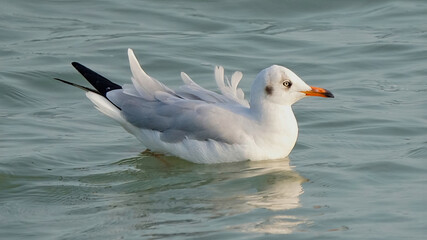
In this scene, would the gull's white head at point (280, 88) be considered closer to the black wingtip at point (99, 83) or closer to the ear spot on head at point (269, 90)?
the ear spot on head at point (269, 90)

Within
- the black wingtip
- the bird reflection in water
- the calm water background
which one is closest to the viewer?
the bird reflection in water

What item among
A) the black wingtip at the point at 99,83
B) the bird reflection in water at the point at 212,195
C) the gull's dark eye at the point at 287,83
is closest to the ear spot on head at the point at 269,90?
the gull's dark eye at the point at 287,83

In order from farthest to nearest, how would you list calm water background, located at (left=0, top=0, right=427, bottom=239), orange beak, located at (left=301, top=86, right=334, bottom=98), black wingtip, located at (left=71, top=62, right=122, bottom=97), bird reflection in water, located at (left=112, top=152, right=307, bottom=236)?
black wingtip, located at (left=71, top=62, right=122, bottom=97) → orange beak, located at (left=301, top=86, right=334, bottom=98) → calm water background, located at (left=0, top=0, right=427, bottom=239) → bird reflection in water, located at (left=112, top=152, right=307, bottom=236)

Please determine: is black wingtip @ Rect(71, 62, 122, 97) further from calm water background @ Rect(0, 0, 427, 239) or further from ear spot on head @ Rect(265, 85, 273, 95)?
ear spot on head @ Rect(265, 85, 273, 95)

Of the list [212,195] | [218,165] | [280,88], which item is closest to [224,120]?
[218,165]

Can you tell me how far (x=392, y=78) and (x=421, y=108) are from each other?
1.45m

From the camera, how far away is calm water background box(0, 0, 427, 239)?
699cm

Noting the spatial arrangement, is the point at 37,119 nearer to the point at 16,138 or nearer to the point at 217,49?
the point at 16,138

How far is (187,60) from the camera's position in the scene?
40.8ft

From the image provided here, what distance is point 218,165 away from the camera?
8508 millimetres

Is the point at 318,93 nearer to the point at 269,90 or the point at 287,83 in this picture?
the point at 287,83

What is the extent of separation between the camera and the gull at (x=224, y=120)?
8391 millimetres

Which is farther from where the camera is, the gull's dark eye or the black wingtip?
the black wingtip

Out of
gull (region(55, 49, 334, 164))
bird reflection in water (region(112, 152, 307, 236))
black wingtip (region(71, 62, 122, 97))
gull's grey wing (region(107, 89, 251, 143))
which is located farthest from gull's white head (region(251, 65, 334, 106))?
black wingtip (region(71, 62, 122, 97))
